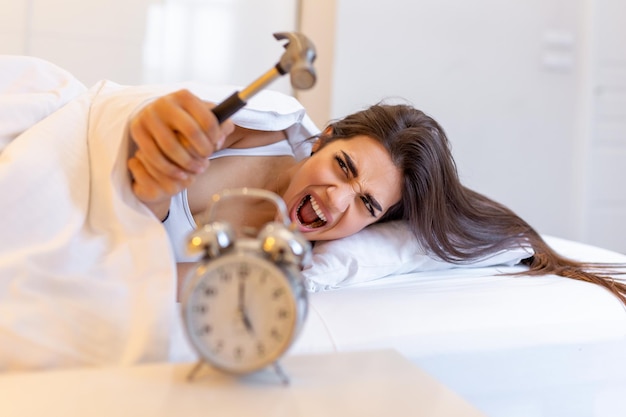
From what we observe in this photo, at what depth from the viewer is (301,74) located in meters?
0.63

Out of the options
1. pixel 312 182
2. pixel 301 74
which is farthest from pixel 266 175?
pixel 301 74

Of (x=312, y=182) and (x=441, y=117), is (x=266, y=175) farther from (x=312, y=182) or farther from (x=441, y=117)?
(x=441, y=117)

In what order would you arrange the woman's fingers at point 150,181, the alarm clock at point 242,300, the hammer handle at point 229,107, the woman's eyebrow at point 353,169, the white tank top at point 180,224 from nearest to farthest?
1. the alarm clock at point 242,300
2. the hammer handle at point 229,107
3. the woman's fingers at point 150,181
4. the white tank top at point 180,224
5. the woman's eyebrow at point 353,169

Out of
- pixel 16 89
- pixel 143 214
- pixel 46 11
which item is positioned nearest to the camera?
pixel 143 214

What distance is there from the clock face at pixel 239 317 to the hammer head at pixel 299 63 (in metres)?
0.19

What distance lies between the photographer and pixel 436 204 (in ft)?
4.68

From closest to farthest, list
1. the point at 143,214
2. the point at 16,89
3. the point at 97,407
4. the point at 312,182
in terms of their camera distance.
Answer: the point at 97,407, the point at 143,214, the point at 16,89, the point at 312,182

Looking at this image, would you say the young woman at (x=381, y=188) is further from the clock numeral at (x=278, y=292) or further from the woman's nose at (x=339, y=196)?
the clock numeral at (x=278, y=292)

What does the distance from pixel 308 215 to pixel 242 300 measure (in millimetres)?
769

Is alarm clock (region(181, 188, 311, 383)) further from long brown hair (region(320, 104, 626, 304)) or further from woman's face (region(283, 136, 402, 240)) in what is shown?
long brown hair (region(320, 104, 626, 304))

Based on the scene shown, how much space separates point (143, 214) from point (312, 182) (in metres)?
0.49

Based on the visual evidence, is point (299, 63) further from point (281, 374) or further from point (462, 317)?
point (462, 317)

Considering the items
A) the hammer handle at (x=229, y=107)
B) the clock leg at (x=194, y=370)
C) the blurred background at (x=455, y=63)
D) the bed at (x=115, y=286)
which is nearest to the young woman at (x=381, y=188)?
the bed at (x=115, y=286)

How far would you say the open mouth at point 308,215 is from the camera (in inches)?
54.0
